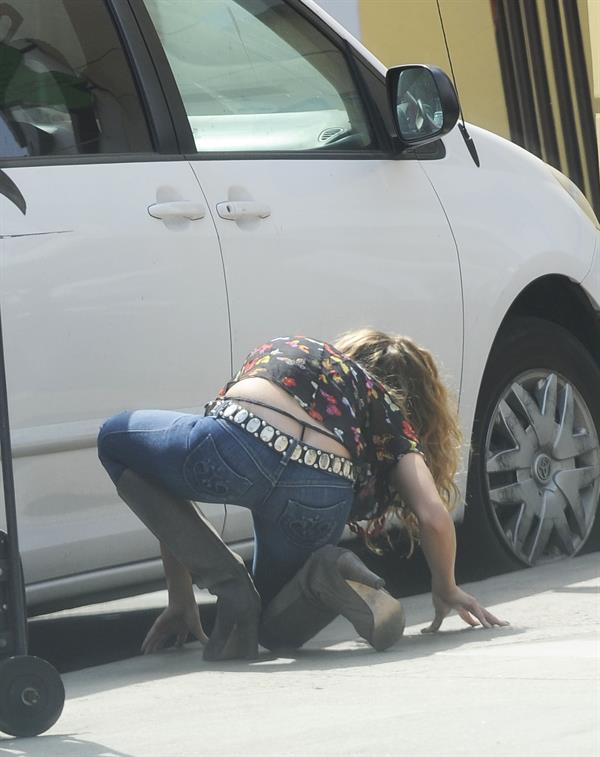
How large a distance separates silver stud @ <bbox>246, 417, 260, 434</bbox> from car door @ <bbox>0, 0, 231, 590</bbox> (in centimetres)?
32

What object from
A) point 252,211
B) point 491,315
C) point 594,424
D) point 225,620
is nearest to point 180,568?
point 225,620

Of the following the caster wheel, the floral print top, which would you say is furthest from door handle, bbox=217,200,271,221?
the caster wheel

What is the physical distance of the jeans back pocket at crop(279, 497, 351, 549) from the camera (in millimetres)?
3752

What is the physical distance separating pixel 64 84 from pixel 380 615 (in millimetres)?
1512

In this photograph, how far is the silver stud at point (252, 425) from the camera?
146 inches

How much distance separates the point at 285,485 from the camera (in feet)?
12.3

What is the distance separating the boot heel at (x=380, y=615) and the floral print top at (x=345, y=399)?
35 centimetres

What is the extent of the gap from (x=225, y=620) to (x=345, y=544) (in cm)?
153

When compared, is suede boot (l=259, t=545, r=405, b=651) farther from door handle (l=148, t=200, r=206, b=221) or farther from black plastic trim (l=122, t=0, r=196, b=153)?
black plastic trim (l=122, t=0, r=196, b=153)

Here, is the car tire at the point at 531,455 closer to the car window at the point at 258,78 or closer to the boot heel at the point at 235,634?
the car window at the point at 258,78

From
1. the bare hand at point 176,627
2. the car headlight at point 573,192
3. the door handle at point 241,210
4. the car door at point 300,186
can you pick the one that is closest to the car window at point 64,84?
the car door at point 300,186

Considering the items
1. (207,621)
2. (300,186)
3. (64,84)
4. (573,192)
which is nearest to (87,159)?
(64,84)

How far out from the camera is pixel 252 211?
4.11m

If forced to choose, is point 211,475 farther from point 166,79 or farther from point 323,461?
point 166,79
